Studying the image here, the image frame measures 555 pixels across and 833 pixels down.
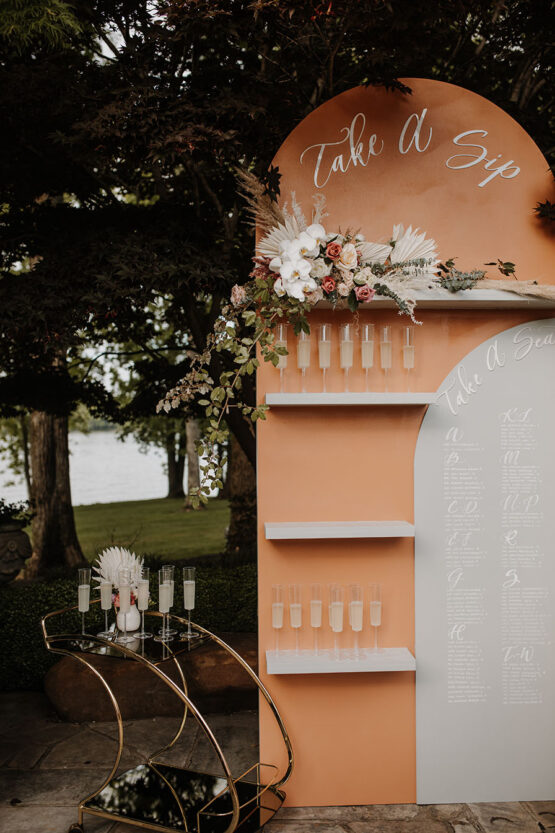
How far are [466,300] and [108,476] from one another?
21.8 m

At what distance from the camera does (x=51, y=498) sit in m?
6.83

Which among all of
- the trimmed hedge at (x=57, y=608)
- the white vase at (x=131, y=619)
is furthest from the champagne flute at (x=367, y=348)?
the trimmed hedge at (x=57, y=608)

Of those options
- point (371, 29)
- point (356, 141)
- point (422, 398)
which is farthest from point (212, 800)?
point (371, 29)

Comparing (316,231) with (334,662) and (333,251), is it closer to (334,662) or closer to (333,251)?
(333,251)

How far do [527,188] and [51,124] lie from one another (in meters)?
2.44

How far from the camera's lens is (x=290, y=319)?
8.75 ft

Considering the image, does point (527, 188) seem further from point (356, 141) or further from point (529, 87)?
point (529, 87)

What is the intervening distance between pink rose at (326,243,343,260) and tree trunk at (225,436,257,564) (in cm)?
376

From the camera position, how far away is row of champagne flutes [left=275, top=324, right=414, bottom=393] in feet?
9.26

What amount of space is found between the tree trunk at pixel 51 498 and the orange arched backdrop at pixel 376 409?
4.44 meters

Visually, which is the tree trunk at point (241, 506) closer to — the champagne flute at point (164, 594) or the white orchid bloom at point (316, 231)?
the champagne flute at point (164, 594)

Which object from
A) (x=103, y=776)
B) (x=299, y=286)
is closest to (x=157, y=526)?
(x=103, y=776)

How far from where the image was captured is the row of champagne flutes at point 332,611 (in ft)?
9.11

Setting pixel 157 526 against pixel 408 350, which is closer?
pixel 408 350
